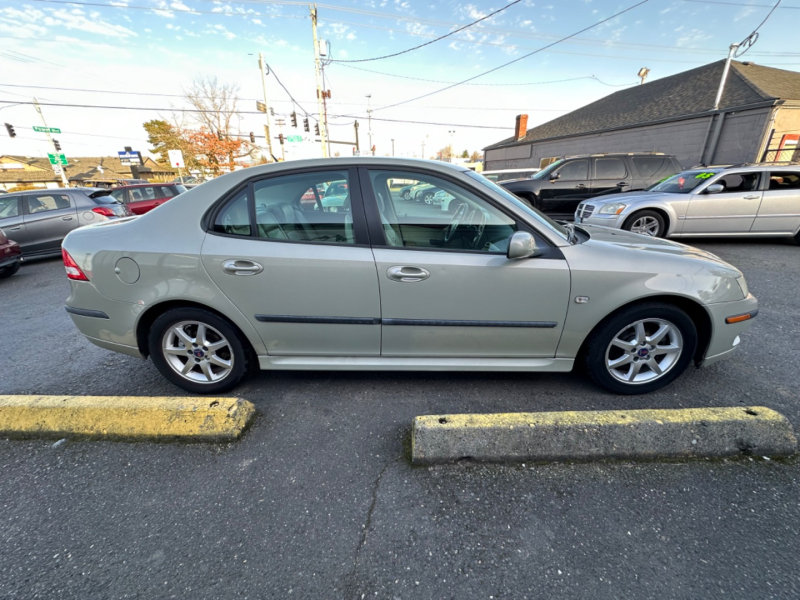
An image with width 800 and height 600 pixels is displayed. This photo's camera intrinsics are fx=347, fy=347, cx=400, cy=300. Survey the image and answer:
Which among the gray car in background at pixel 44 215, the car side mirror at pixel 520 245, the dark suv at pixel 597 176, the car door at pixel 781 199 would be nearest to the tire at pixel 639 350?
the car side mirror at pixel 520 245

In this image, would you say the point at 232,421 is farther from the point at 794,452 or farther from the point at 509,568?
the point at 794,452

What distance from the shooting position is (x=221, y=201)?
2316 millimetres

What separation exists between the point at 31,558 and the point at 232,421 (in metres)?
0.93

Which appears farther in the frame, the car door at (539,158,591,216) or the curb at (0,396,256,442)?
the car door at (539,158,591,216)

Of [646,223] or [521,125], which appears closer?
[646,223]

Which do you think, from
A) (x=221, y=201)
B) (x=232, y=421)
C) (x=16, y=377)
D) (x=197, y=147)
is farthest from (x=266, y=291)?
(x=197, y=147)

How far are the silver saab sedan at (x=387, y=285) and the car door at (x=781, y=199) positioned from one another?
615cm

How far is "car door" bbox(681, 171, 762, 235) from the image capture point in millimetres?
6414

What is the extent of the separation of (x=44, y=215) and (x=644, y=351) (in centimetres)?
1015

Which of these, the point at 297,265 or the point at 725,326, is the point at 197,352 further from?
the point at 725,326

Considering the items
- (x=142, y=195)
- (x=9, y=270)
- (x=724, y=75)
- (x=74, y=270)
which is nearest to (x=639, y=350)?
(x=74, y=270)

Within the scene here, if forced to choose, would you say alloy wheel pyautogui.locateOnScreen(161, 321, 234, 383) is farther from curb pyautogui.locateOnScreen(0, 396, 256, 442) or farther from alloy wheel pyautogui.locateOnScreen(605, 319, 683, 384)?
alloy wheel pyautogui.locateOnScreen(605, 319, 683, 384)

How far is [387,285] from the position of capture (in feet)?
7.29

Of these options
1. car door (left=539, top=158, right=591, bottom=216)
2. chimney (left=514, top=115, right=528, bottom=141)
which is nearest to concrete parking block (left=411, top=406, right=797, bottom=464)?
car door (left=539, top=158, right=591, bottom=216)
